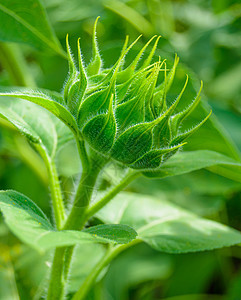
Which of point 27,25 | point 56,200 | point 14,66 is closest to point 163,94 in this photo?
point 56,200

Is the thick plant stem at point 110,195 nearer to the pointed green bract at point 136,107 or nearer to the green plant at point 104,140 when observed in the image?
the green plant at point 104,140

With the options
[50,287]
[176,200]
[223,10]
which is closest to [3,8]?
[50,287]

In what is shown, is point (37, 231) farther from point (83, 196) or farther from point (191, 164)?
point (191, 164)

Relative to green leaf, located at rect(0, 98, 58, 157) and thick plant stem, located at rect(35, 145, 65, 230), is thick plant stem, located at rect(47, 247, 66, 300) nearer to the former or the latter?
thick plant stem, located at rect(35, 145, 65, 230)

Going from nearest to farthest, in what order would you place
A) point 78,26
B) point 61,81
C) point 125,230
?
point 125,230 < point 61,81 < point 78,26

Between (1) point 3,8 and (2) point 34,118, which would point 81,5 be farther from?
(2) point 34,118

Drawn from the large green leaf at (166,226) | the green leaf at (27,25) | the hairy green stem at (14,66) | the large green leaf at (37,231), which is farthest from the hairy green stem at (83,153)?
the hairy green stem at (14,66)
